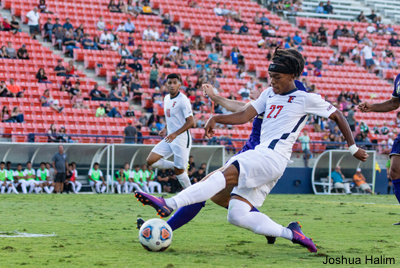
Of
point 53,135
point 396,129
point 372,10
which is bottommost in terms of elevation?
point 396,129

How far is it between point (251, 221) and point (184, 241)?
1113mm

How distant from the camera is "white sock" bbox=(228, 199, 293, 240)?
5.26m

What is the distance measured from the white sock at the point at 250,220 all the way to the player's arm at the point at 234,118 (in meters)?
0.72

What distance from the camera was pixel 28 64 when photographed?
21406 mm

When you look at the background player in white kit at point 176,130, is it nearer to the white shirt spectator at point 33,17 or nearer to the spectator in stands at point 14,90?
the spectator in stands at point 14,90

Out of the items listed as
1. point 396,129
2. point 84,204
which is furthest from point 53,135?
point 396,129

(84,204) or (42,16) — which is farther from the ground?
(42,16)

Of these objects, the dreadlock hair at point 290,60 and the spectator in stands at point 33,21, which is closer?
the dreadlock hair at point 290,60

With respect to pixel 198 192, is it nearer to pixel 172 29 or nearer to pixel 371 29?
pixel 172 29

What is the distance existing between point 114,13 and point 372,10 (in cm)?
1830

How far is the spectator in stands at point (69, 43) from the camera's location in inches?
914

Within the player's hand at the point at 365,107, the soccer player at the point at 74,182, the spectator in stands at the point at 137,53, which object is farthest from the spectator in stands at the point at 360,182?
the player's hand at the point at 365,107

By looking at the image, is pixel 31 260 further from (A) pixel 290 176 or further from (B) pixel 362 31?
(B) pixel 362 31

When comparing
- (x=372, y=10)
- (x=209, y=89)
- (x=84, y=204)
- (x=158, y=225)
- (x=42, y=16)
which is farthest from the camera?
(x=372, y=10)
